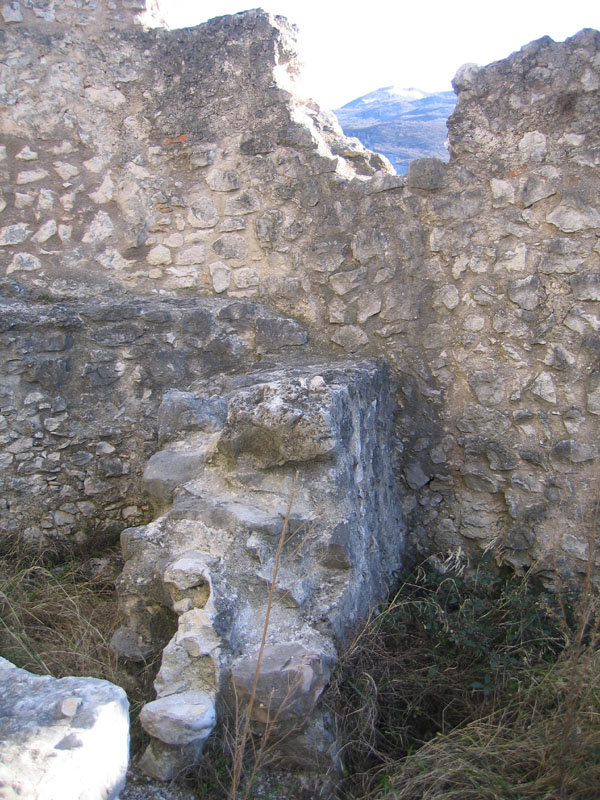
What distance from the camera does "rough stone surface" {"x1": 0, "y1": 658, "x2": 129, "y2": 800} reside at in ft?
4.95

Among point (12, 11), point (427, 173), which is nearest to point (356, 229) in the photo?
point (427, 173)

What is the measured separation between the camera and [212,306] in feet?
11.6

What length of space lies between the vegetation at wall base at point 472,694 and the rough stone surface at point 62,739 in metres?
0.76

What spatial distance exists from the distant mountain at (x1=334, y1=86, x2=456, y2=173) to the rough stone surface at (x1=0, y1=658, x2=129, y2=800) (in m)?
5.90

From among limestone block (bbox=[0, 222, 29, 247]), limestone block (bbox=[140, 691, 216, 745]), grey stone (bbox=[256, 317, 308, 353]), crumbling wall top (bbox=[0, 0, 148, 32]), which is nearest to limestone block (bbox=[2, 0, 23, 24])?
crumbling wall top (bbox=[0, 0, 148, 32])

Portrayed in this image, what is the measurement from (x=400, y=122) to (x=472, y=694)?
7.84m

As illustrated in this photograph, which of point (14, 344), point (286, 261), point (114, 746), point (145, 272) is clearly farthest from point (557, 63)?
point (114, 746)

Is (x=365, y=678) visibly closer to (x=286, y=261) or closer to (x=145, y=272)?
(x=286, y=261)

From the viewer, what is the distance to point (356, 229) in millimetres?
3412

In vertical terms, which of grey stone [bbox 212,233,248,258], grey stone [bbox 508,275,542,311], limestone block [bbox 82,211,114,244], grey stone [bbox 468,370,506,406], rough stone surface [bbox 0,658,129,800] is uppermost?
limestone block [bbox 82,211,114,244]

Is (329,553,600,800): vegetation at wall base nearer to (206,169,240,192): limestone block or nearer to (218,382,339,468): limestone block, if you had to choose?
(218,382,339,468): limestone block

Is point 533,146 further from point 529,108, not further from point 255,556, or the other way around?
point 255,556

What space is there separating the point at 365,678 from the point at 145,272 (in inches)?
89.5

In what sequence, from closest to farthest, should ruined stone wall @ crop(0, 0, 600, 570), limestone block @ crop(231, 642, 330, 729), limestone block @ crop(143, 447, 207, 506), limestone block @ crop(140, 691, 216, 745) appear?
1. limestone block @ crop(140, 691, 216, 745)
2. limestone block @ crop(231, 642, 330, 729)
3. limestone block @ crop(143, 447, 207, 506)
4. ruined stone wall @ crop(0, 0, 600, 570)
